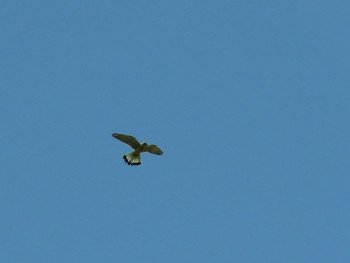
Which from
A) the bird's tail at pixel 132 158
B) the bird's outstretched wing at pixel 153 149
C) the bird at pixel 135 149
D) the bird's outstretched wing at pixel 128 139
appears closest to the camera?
the bird's outstretched wing at pixel 128 139

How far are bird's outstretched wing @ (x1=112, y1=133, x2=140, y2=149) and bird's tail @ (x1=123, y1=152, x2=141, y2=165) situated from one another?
1.22ft

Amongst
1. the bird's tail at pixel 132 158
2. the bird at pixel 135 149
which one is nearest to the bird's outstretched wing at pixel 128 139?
the bird at pixel 135 149

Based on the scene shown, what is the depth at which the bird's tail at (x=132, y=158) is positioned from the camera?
37.0 m

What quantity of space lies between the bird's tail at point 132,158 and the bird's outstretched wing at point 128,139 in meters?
0.37

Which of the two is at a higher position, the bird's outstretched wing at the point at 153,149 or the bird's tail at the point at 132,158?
the bird's outstretched wing at the point at 153,149

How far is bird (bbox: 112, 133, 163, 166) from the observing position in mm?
36719

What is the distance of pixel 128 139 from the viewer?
120ft

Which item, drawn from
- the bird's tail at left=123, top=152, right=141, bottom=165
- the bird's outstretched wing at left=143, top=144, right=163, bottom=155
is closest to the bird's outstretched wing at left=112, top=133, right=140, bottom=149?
the bird's tail at left=123, top=152, right=141, bottom=165

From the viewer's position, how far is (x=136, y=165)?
3684 cm

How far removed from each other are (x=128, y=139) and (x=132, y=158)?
101cm

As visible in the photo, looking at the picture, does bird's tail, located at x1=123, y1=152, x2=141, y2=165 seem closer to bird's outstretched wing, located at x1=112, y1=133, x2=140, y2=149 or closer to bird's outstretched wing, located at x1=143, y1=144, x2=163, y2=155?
bird's outstretched wing, located at x1=112, y1=133, x2=140, y2=149

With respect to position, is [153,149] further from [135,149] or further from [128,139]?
[128,139]

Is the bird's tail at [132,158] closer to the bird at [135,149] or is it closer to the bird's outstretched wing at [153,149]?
the bird at [135,149]

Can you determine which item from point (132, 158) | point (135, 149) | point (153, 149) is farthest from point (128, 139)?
point (153, 149)
